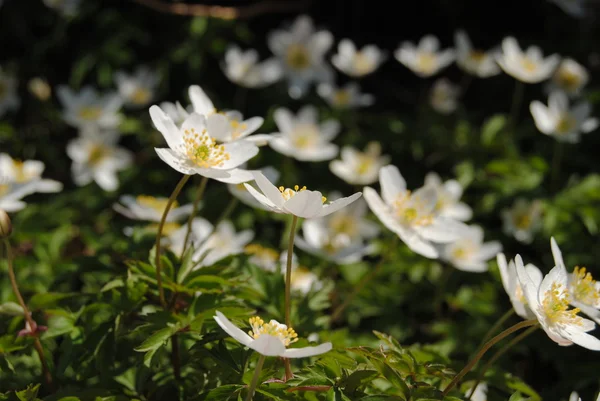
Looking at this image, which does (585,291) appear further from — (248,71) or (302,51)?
(302,51)

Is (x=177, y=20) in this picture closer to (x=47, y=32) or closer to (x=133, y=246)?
(x=47, y=32)

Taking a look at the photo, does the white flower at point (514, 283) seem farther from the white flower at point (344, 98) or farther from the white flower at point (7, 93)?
the white flower at point (7, 93)

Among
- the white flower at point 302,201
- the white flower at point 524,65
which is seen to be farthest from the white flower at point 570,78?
the white flower at point 302,201

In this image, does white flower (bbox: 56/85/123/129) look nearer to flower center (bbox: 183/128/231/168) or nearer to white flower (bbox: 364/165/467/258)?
white flower (bbox: 364/165/467/258)

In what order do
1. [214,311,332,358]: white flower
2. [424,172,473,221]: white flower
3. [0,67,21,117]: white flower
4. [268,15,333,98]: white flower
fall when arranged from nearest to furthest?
[214,311,332,358]: white flower < [424,172,473,221]: white flower < [268,15,333,98]: white flower < [0,67,21,117]: white flower

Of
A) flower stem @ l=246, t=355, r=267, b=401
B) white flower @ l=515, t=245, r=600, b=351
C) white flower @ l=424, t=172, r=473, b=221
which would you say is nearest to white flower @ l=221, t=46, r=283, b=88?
white flower @ l=424, t=172, r=473, b=221

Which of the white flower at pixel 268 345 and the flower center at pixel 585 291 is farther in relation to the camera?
the flower center at pixel 585 291
